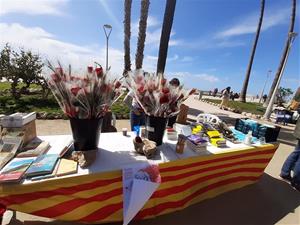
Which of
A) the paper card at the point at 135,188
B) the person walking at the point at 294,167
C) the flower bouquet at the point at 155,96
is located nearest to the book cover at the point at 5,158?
the paper card at the point at 135,188

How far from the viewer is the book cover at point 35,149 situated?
1387 millimetres

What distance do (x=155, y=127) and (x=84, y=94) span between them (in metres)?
0.67

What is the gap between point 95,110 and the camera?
135 cm

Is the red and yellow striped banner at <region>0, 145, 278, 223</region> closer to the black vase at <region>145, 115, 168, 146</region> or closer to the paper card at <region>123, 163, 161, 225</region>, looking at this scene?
the paper card at <region>123, 163, 161, 225</region>

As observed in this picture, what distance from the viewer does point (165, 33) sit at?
18.5ft

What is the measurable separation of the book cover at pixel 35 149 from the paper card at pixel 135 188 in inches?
25.3

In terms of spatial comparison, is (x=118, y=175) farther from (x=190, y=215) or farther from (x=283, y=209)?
(x=283, y=209)

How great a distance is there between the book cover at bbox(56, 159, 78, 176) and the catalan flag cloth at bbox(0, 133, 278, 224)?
0.04 meters

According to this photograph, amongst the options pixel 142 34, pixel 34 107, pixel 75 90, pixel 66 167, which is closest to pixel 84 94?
pixel 75 90

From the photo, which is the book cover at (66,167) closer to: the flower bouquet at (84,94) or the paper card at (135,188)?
the flower bouquet at (84,94)

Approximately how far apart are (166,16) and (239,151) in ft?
15.5

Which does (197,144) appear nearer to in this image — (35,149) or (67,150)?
(67,150)

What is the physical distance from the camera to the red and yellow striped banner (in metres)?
1.19

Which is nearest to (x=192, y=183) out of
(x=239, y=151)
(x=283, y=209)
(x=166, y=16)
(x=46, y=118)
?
(x=239, y=151)
